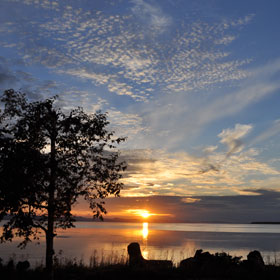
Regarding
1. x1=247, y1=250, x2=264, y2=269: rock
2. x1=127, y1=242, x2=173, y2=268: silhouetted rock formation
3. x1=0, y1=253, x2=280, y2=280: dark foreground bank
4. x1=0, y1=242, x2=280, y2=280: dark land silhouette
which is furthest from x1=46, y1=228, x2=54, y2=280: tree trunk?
x1=247, y1=250, x2=264, y2=269: rock

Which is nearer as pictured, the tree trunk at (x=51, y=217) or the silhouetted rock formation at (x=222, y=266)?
the tree trunk at (x=51, y=217)

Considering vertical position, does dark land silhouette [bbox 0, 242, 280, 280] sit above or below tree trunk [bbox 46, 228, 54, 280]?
below

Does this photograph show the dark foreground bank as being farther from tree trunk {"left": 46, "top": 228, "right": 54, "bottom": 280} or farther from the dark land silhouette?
tree trunk {"left": 46, "top": 228, "right": 54, "bottom": 280}

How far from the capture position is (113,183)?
1917 centimetres

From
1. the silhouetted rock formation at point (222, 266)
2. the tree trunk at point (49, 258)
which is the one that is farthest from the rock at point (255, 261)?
the tree trunk at point (49, 258)

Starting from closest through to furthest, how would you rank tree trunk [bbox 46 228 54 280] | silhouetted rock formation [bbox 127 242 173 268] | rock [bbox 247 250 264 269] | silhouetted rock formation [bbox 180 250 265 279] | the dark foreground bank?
1. tree trunk [bbox 46 228 54 280]
2. the dark foreground bank
3. silhouetted rock formation [bbox 180 250 265 279]
4. rock [bbox 247 250 264 269]
5. silhouetted rock formation [bbox 127 242 173 268]

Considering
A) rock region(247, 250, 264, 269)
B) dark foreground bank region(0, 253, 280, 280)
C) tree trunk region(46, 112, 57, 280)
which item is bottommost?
dark foreground bank region(0, 253, 280, 280)

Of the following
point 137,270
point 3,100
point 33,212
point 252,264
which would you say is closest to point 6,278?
point 33,212

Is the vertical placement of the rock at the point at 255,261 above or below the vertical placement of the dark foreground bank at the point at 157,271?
above

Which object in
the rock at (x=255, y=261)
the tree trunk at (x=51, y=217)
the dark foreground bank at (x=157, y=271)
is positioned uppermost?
the tree trunk at (x=51, y=217)

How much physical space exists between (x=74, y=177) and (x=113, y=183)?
2176mm

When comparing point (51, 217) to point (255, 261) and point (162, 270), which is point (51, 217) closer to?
point (162, 270)

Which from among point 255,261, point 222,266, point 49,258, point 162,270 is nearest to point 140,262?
Answer: point 162,270

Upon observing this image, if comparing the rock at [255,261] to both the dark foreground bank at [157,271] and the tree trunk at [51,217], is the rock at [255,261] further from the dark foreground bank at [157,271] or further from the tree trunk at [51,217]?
the tree trunk at [51,217]
